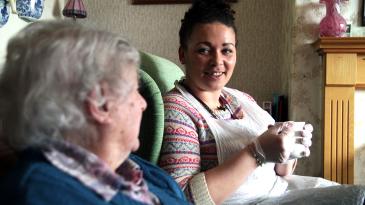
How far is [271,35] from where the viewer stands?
2760mm

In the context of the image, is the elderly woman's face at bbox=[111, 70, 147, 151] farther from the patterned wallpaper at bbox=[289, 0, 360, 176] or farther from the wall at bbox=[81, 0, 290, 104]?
the wall at bbox=[81, 0, 290, 104]

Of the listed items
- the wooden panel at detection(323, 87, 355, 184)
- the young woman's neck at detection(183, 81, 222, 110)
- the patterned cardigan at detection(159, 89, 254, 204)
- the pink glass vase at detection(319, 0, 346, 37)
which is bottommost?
the wooden panel at detection(323, 87, 355, 184)

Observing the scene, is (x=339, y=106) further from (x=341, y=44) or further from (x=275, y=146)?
(x=275, y=146)

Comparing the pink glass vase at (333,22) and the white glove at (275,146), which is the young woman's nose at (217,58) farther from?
the pink glass vase at (333,22)

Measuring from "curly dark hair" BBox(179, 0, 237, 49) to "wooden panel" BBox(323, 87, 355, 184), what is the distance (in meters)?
1.13

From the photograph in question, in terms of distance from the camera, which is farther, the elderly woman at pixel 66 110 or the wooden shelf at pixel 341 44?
the wooden shelf at pixel 341 44

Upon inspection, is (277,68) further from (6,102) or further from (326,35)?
(6,102)

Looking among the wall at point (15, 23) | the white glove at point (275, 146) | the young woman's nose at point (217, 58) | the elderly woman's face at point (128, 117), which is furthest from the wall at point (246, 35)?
the elderly woman's face at point (128, 117)

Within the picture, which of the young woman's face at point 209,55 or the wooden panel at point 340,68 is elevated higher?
the young woman's face at point 209,55

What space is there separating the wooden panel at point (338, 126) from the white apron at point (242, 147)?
102 centimetres

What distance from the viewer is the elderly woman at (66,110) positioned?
2.15ft

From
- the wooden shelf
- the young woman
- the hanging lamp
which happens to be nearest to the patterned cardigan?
the young woman

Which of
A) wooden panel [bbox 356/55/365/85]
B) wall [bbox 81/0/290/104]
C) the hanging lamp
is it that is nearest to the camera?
wooden panel [bbox 356/55/365/85]

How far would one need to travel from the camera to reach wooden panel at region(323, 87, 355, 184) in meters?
2.21
